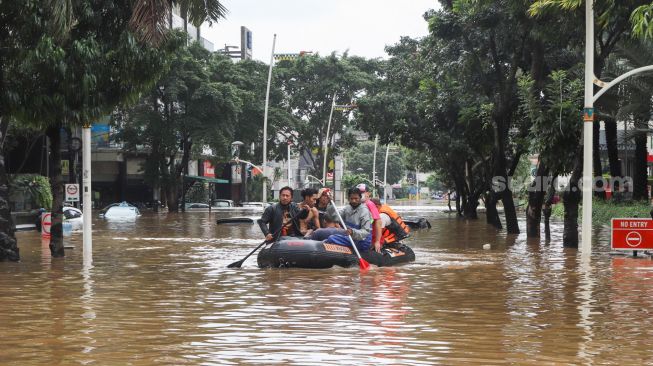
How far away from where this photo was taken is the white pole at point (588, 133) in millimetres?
21516

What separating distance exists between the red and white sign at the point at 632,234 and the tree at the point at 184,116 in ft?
130

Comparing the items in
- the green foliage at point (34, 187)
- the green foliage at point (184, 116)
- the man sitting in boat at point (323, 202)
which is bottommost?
the man sitting in boat at point (323, 202)

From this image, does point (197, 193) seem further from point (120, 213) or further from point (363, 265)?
point (363, 265)

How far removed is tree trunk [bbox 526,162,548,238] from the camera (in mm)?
28525

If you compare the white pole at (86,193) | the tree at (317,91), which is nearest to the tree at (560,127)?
the white pole at (86,193)

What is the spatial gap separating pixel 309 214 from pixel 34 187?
25342 millimetres

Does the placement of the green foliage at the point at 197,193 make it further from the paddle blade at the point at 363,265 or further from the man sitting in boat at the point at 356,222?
the paddle blade at the point at 363,265

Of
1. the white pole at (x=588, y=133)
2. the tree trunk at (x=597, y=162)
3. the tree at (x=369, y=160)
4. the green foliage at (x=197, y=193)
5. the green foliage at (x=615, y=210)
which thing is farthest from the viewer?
the tree at (x=369, y=160)

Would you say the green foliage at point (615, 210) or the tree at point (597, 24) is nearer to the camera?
the tree at point (597, 24)

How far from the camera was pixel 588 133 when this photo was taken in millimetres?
22031

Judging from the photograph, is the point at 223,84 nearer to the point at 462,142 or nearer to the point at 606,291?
the point at 462,142

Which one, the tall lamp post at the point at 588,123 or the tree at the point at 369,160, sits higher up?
the tree at the point at 369,160

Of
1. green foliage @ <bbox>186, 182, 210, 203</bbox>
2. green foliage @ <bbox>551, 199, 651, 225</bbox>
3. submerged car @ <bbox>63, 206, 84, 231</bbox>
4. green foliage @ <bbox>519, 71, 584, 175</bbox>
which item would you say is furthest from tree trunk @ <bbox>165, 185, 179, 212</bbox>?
green foliage @ <bbox>519, 71, 584, 175</bbox>

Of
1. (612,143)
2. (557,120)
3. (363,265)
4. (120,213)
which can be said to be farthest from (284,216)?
(120,213)
